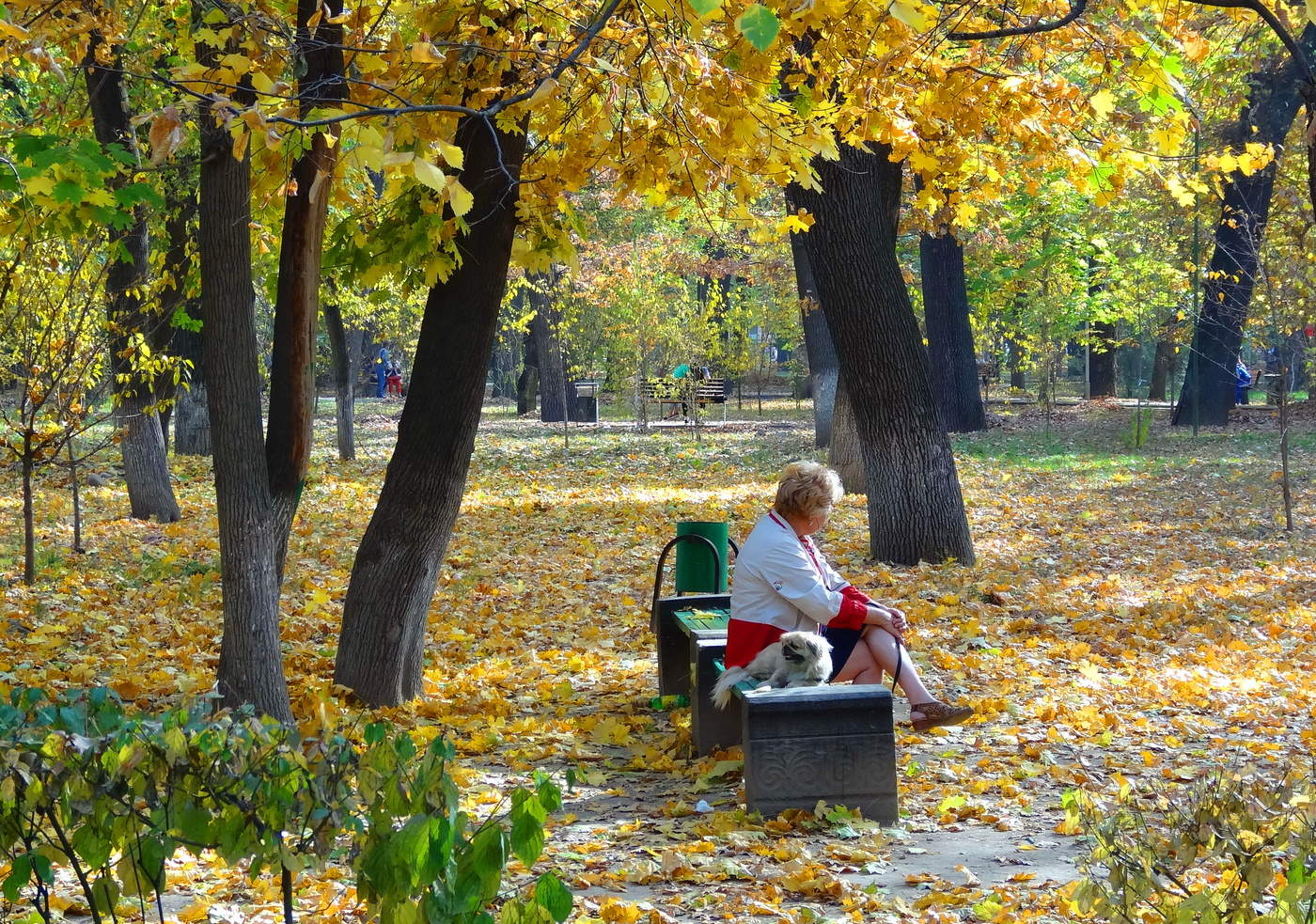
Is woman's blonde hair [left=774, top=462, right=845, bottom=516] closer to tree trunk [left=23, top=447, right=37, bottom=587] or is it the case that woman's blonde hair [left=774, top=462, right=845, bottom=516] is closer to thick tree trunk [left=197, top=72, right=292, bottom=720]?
thick tree trunk [left=197, top=72, right=292, bottom=720]

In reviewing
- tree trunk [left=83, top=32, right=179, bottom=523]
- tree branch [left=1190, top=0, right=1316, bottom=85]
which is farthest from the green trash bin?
tree trunk [left=83, top=32, right=179, bottom=523]

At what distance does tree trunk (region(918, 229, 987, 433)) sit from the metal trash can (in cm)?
901

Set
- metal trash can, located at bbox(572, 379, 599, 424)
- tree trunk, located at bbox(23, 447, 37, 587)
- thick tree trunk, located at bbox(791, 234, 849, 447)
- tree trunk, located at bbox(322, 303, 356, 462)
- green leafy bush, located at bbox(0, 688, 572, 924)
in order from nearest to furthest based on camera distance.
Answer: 1. green leafy bush, located at bbox(0, 688, 572, 924)
2. tree trunk, located at bbox(23, 447, 37, 587)
3. tree trunk, located at bbox(322, 303, 356, 462)
4. thick tree trunk, located at bbox(791, 234, 849, 447)
5. metal trash can, located at bbox(572, 379, 599, 424)

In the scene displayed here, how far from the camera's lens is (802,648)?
5.07 m

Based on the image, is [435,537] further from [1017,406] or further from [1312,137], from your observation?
[1017,406]

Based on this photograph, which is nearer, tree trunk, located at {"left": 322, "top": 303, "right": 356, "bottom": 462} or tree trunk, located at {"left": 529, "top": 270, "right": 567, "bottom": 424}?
tree trunk, located at {"left": 322, "top": 303, "right": 356, "bottom": 462}

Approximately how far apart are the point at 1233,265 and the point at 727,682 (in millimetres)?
20244

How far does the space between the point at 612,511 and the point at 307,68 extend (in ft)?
29.8

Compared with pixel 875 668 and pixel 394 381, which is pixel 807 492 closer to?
pixel 875 668

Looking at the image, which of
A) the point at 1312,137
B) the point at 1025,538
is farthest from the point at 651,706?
the point at 1025,538

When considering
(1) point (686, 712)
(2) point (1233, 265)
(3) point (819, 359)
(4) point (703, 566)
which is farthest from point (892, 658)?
(2) point (1233, 265)

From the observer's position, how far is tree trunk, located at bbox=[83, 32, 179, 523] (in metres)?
11.0

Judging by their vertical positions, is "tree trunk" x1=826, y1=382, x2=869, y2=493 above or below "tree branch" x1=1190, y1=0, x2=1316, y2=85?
below

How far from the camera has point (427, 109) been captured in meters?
3.66
